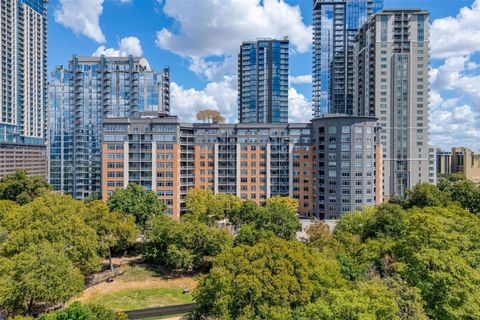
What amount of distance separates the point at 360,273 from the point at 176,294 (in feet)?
82.4

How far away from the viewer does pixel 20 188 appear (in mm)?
75062

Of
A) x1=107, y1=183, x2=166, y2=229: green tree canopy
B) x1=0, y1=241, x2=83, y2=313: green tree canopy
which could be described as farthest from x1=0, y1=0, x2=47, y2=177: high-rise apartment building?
x1=0, y1=241, x2=83, y2=313: green tree canopy

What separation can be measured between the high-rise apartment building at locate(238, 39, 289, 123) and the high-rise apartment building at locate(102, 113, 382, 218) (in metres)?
73.2

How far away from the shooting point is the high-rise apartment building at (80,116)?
388 feet

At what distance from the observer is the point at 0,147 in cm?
12506

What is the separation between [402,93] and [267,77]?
6913 cm

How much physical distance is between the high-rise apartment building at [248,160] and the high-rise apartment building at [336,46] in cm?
7435

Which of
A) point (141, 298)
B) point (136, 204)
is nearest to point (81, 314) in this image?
point (141, 298)

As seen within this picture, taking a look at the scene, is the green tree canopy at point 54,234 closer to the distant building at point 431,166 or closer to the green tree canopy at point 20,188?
the green tree canopy at point 20,188

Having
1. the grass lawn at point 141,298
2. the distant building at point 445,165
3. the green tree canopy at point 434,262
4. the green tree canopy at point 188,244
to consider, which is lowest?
the grass lawn at point 141,298

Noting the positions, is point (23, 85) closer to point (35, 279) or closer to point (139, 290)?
point (139, 290)

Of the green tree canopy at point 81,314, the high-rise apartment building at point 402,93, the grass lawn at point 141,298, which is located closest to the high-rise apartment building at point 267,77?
the high-rise apartment building at point 402,93

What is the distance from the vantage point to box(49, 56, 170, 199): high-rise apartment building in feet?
388

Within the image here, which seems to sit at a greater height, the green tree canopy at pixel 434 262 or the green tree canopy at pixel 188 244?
the green tree canopy at pixel 434 262
